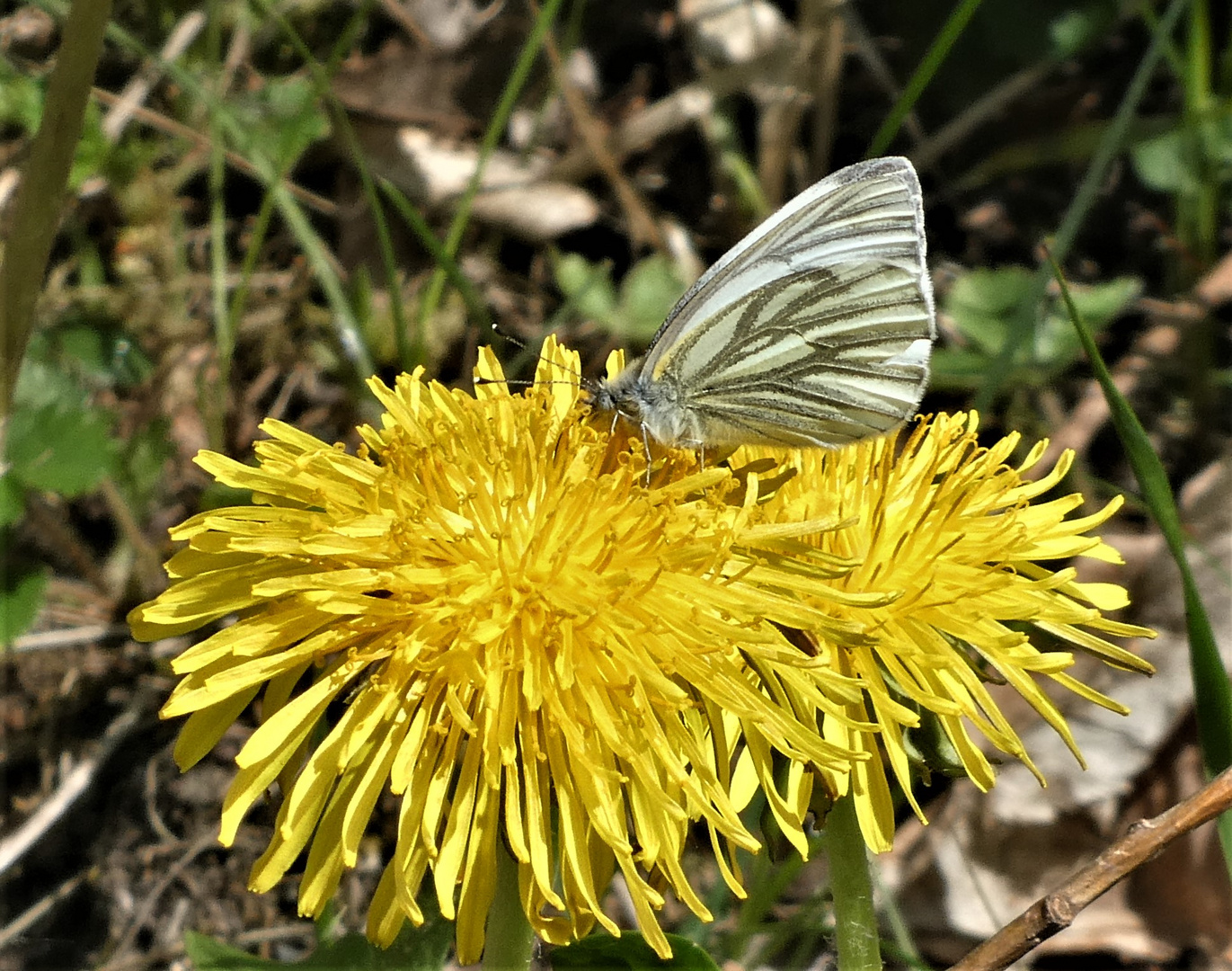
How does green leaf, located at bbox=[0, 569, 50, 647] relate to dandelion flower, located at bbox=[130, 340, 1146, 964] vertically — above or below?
below

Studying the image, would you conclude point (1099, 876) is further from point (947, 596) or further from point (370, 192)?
point (370, 192)

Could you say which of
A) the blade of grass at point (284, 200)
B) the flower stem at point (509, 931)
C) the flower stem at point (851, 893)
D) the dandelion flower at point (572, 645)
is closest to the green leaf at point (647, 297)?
the blade of grass at point (284, 200)

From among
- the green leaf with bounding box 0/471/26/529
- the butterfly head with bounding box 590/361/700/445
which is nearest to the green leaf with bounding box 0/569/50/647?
the green leaf with bounding box 0/471/26/529

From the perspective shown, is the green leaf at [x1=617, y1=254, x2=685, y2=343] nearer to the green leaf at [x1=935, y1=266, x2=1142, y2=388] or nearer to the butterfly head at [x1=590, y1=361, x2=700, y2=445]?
the green leaf at [x1=935, y1=266, x2=1142, y2=388]

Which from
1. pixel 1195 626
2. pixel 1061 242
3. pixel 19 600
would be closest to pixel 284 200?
pixel 19 600

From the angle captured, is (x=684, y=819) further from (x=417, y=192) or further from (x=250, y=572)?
(x=417, y=192)

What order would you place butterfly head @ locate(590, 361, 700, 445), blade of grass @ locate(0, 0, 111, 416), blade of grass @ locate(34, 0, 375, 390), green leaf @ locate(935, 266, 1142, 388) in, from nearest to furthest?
blade of grass @ locate(0, 0, 111, 416), butterfly head @ locate(590, 361, 700, 445), blade of grass @ locate(34, 0, 375, 390), green leaf @ locate(935, 266, 1142, 388)
